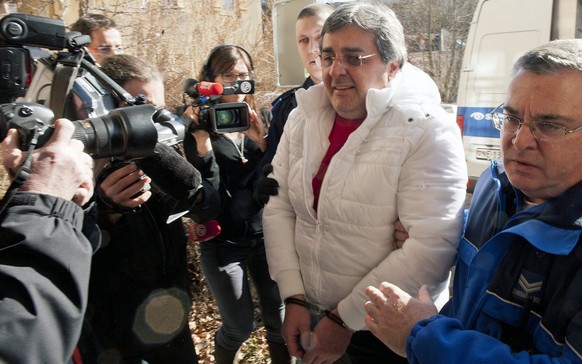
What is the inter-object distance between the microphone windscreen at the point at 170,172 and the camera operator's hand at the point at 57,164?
438 millimetres

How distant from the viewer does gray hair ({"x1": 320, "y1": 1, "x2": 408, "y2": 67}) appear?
1.78m

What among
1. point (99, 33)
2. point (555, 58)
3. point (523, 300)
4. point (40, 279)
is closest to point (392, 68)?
point (555, 58)

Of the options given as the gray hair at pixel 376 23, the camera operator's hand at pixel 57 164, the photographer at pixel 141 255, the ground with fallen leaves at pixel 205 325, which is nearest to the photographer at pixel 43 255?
the camera operator's hand at pixel 57 164

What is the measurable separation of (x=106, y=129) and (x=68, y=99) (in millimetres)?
294

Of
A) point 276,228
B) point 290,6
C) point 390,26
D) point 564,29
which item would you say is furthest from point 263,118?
point 564,29

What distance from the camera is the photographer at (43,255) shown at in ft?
3.33

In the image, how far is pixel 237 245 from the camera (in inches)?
106

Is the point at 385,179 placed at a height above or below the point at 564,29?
below

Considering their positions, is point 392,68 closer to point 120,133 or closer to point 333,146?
point 333,146

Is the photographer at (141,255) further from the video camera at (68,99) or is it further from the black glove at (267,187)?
the black glove at (267,187)

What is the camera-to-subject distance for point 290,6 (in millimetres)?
5402

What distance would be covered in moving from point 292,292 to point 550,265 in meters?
1.05

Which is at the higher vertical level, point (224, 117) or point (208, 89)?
point (208, 89)

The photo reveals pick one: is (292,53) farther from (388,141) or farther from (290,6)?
(388,141)
